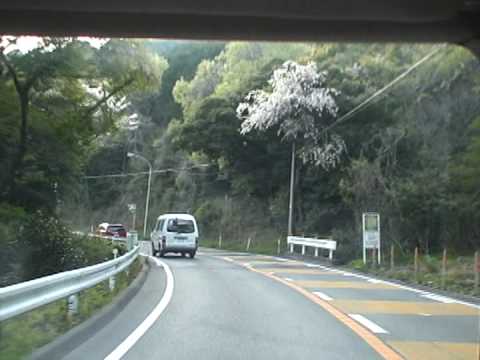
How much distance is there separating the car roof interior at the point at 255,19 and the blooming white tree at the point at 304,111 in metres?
29.1

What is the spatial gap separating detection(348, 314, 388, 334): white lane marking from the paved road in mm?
16

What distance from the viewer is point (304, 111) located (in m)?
37.9

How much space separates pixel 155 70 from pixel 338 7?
18672 millimetres

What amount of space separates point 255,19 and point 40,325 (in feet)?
16.9

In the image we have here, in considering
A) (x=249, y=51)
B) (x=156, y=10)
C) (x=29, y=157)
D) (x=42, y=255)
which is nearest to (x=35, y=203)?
(x=29, y=157)

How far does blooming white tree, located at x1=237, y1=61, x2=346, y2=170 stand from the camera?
1474 inches

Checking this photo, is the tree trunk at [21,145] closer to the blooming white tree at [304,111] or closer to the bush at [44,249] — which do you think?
the bush at [44,249]

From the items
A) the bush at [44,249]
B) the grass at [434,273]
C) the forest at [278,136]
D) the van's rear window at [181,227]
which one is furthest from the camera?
the van's rear window at [181,227]

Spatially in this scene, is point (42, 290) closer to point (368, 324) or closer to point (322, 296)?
point (368, 324)

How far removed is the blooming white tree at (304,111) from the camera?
37.4 meters

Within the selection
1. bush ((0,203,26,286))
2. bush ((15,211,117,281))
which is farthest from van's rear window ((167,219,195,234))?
bush ((0,203,26,286))

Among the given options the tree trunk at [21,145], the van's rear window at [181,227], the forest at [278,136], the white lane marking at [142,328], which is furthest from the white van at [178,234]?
the white lane marking at [142,328]

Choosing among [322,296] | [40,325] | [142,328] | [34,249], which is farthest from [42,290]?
[34,249]

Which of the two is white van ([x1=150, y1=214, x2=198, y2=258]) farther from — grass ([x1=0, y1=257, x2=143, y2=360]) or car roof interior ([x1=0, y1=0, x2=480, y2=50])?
car roof interior ([x1=0, y1=0, x2=480, y2=50])
